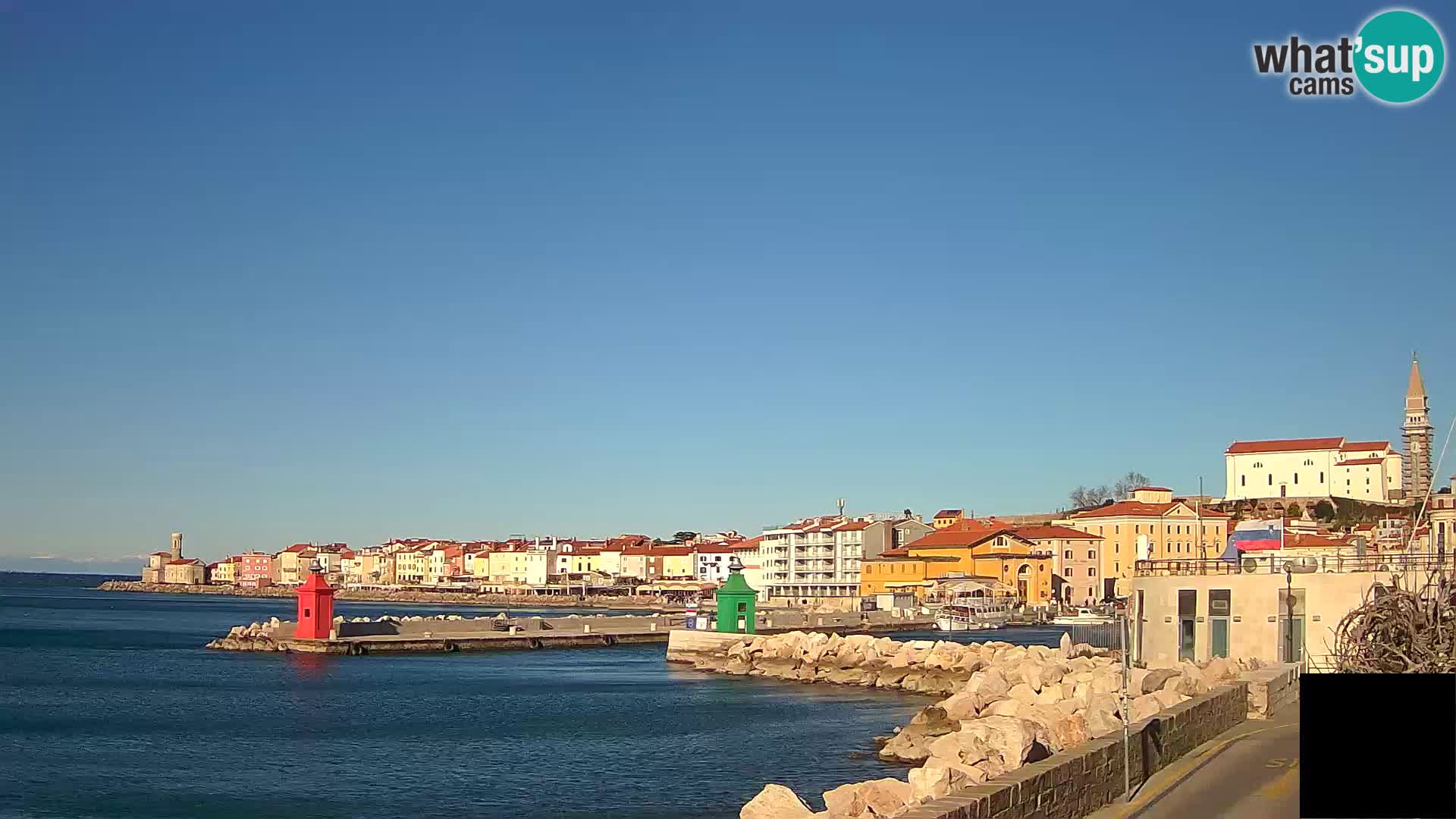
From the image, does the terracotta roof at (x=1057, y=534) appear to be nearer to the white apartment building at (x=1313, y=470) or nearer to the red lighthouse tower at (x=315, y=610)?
the white apartment building at (x=1313, y=470)

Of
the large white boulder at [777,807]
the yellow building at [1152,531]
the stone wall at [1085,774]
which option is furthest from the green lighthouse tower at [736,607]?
the yellow building at [1152,531]

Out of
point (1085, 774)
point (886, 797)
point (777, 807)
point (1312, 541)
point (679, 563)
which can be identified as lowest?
point (679, 563)

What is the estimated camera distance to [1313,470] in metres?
126

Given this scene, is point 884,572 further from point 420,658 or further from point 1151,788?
point 1151,788

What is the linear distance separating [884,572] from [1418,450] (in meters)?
47.4

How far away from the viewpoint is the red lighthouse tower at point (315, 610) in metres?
66.6

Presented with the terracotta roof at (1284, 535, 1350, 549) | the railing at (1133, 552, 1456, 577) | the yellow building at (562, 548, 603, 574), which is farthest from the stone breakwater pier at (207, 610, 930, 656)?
the yellow building at (562, 548, 603, 574)

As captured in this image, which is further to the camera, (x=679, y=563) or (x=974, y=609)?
(x=679, y=563)

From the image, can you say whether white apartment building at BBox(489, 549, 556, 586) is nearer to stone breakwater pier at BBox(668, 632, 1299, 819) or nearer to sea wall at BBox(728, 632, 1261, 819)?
sea wall at BBox(728, 632, 1261, 819)

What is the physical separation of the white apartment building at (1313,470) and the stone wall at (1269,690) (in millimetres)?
107358

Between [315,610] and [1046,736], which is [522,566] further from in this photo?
[1046,736]

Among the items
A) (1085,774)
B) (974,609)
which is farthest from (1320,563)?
(974,609)

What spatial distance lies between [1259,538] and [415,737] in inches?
853

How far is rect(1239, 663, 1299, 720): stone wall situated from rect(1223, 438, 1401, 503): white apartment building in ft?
352
